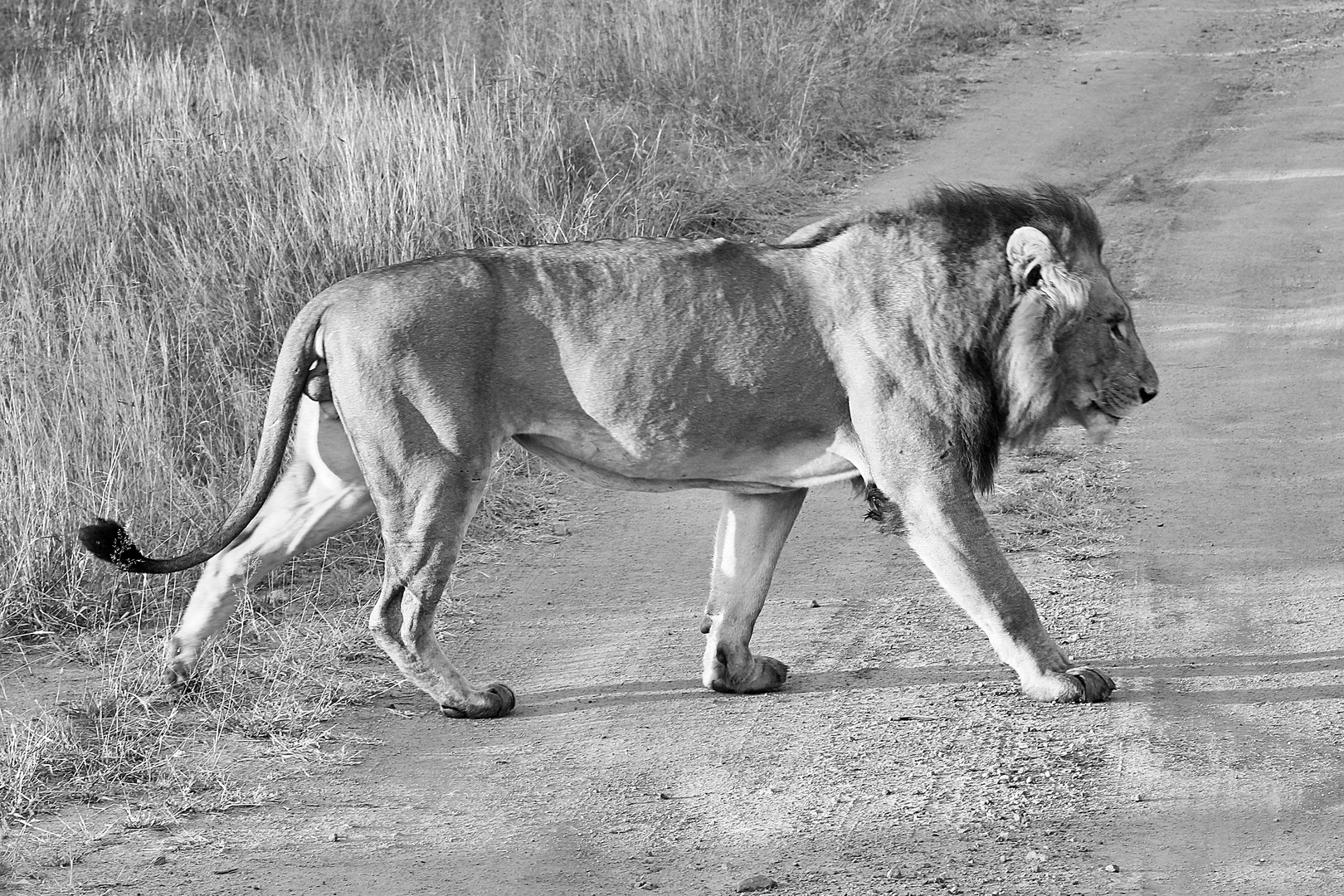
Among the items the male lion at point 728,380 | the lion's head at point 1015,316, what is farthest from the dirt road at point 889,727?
the lion's head at point 1015,316

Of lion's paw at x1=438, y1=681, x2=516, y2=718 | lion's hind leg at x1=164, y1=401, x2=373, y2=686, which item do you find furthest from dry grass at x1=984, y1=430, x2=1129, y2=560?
lion's hind leg at x1=164, y1=401, x2=373, y2=686

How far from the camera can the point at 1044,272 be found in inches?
173

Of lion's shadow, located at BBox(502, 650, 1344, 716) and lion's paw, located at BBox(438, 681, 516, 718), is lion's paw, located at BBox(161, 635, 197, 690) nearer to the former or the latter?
lion's paw, located at BBox(438, 681, 516, 718)

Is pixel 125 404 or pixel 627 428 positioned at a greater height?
pixel 627 428

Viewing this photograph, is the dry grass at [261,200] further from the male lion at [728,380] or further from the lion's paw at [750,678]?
the lion's paw at [750,678]

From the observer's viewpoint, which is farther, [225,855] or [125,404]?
[125,404]

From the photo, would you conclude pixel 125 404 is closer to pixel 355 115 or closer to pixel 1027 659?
pixel 355 115

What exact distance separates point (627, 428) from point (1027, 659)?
4.25 feet

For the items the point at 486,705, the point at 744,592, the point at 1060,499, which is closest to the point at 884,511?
the point at 744,592

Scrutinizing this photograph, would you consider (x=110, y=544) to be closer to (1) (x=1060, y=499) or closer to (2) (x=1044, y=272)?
(2) (x=1044, y=272)

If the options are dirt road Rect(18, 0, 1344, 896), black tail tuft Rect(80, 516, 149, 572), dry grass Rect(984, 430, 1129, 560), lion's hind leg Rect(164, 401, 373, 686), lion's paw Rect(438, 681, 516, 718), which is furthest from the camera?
dry grass Rect(984, 430, 1129, 560)

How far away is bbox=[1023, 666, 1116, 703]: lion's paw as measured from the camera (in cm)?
441

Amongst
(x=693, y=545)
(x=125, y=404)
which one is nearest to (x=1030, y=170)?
(x=693, y=545)

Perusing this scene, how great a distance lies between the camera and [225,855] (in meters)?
3.69
